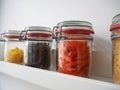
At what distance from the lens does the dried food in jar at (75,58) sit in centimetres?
41

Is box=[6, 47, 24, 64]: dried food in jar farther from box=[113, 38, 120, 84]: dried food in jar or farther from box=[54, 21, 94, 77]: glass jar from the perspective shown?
box=[113, 38, 120, 84]: dried food in jar

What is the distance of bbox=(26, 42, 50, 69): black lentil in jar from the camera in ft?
1.76

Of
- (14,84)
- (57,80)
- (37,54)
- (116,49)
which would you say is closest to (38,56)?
(37,54)

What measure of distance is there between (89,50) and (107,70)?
0.09 metres

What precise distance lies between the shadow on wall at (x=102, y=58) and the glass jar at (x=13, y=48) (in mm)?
332

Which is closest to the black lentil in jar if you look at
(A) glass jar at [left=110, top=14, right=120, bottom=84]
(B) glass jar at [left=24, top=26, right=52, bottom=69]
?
(B) glass jar at [left=24, top=26, right=52, bottom=69]

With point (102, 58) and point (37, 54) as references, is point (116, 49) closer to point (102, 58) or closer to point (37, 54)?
point (102, 58)

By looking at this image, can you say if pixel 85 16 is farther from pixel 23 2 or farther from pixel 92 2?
pixel 23 2

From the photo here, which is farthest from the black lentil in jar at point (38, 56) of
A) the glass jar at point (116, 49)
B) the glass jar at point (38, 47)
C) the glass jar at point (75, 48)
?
the glass jar at point (116, 49)

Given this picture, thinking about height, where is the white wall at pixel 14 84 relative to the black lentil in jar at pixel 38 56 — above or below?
below

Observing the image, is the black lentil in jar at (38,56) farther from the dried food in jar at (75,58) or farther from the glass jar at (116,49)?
the glass jar at (116,49)

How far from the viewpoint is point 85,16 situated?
0.56 metres

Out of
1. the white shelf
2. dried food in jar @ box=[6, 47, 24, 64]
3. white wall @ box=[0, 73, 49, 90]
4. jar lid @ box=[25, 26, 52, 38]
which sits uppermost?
jar lid @ box=[25, 26, 52, 38]

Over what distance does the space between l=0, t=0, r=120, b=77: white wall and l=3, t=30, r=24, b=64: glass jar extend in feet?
0.43
